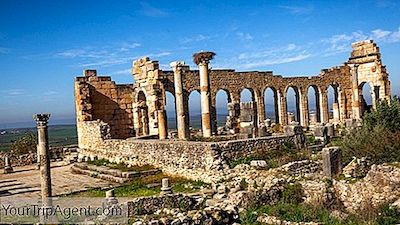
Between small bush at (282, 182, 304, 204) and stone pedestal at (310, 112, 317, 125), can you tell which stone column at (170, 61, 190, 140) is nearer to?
small bush at (282, 182, 304, 204)

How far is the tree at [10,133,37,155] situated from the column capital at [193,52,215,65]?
1497cm

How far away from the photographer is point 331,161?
1581 centimetres

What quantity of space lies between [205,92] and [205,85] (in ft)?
1.24

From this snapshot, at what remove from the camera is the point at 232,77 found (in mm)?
34406

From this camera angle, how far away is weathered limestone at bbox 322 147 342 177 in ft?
51.6

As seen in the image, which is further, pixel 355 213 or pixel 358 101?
pixel 358 101

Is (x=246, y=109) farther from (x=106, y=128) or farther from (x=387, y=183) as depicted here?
(x=387, y=183)

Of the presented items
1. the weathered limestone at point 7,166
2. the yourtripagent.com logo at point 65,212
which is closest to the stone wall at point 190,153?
the yourtripagent.com logo at point 65,212

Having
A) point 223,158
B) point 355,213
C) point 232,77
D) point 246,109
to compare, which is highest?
point 232,77

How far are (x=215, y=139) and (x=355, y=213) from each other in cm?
1007

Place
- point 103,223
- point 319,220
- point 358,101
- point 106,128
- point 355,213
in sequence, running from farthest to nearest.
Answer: point 358,101
point 106,128
point 355,213
point 319,220
point 103,223

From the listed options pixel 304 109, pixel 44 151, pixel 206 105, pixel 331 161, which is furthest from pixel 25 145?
pixel 331 161

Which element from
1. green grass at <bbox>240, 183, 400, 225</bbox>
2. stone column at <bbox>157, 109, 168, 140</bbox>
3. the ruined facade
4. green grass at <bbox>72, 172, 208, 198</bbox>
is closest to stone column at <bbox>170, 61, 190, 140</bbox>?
the ruined facade

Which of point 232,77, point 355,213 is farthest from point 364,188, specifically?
point 232,77
